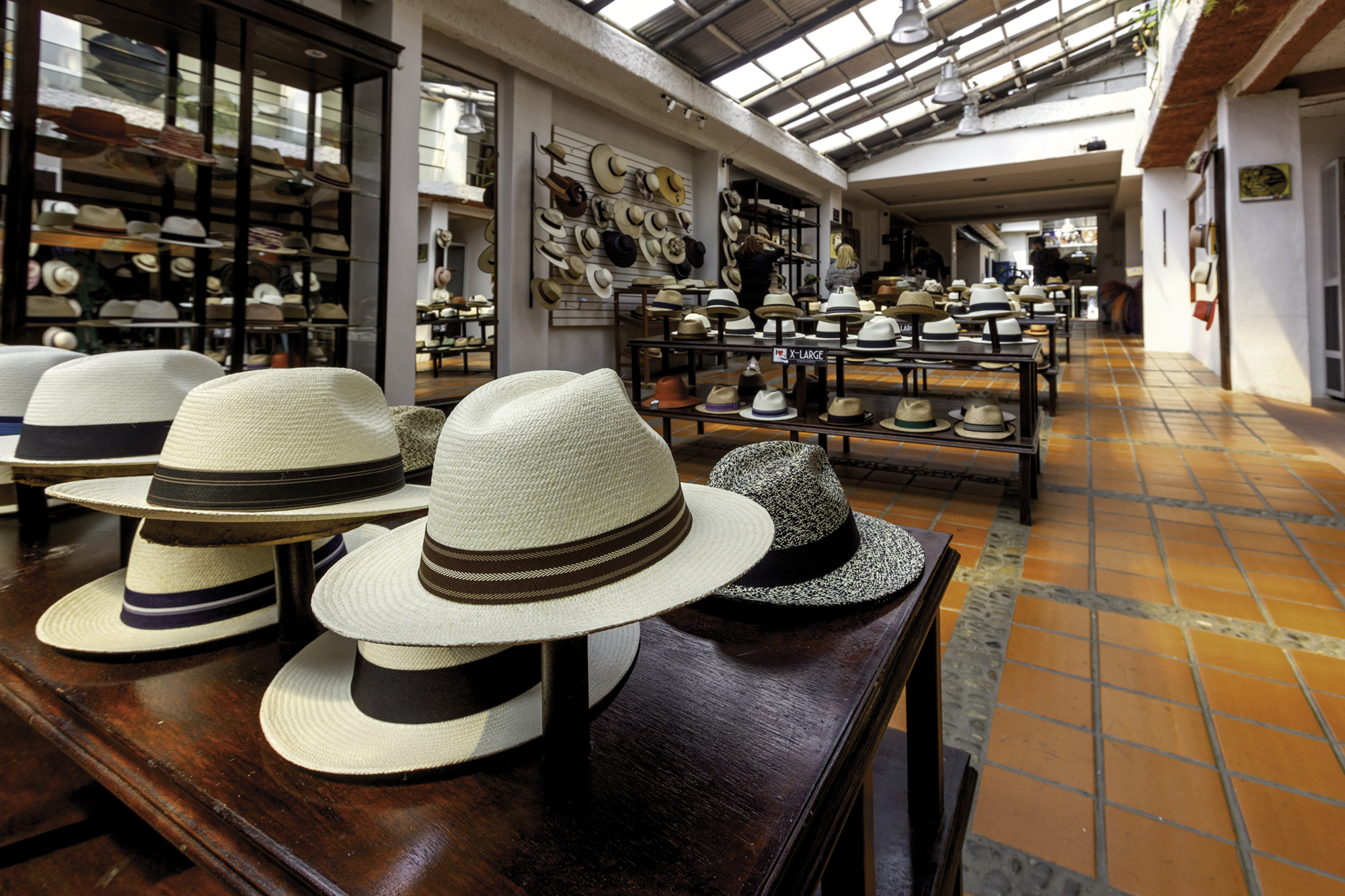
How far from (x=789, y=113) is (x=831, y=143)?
2383 mm

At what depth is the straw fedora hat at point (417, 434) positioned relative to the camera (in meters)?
1.38

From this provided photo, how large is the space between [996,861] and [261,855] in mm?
1211

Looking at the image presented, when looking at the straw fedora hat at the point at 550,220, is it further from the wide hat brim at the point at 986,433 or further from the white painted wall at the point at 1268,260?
the white painted wall at the point at 1268,260

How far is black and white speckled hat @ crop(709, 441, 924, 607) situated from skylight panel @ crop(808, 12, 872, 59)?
8906 millimetres

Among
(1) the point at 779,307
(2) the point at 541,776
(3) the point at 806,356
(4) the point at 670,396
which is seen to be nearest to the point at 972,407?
(3) the point at 806,356

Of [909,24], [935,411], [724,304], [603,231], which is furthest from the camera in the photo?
[603,231]

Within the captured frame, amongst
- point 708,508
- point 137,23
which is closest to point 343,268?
point 137,23

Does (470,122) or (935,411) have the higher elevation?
(470,122)

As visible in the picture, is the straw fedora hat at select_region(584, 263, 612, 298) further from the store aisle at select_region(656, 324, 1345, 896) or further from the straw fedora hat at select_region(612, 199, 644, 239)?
the store aisle at select_region(656, 324, 1345, 896)

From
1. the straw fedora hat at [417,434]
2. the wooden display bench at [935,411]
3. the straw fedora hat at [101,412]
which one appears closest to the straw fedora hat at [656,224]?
the wooden display bench at [935,411]

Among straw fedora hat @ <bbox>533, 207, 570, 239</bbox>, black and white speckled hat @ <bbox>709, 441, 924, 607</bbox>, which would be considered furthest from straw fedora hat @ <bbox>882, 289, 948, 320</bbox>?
straw fedora hat @ <bbox>533, 207, 570, 239</bbox>

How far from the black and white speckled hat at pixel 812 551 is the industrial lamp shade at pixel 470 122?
6445 millimetres

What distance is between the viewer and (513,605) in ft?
1.67

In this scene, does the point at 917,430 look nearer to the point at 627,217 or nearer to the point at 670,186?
the point at 627,217
